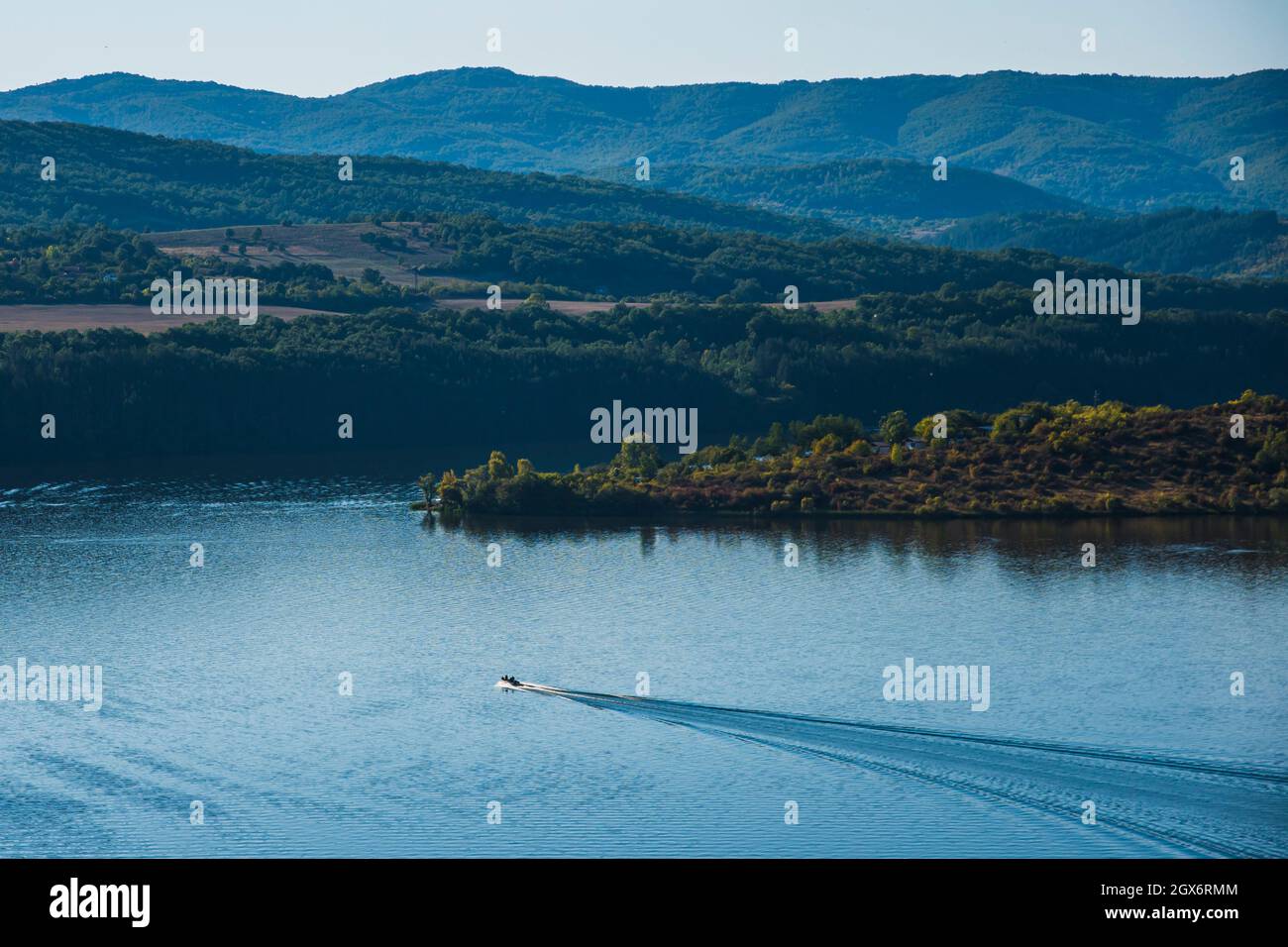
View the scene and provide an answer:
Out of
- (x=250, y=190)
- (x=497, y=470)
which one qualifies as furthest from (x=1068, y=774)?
(x=250, y=190)

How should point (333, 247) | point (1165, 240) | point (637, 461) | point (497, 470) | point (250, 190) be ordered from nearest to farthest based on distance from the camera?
point (497, 470), point (637, 461), point (333, 247), point (250, 190), point (1165, 240)

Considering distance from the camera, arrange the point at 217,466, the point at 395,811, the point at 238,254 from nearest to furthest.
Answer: the point at 395,811
the point at 217,466
the point at 238,254

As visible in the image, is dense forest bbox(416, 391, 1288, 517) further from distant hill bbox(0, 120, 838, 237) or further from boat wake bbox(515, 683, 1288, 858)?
distant hill bbox(0, 120, 838, 237)

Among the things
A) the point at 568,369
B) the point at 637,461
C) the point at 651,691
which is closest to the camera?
the point at 651,691

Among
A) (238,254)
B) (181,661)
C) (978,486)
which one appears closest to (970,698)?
(181,661)

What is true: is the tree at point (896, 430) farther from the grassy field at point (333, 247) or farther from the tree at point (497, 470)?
the grassy field at point (333, 247)

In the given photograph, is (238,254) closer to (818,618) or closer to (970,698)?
(818,618)

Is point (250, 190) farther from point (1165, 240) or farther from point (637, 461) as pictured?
point (637, 461)
